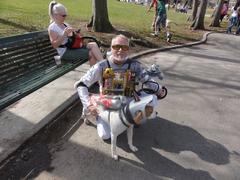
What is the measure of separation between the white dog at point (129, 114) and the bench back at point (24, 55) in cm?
149

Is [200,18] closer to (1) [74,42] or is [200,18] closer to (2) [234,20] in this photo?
(2) [234,20]

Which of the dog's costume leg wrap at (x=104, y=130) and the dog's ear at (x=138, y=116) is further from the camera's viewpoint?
the dog's costume leg wrap at (x=104, y=130)

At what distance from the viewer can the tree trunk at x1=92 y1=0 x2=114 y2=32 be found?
9398mm

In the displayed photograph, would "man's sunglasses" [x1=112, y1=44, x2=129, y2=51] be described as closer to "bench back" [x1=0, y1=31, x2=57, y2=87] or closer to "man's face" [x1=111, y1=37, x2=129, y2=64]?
"man's face" [x1=111, y1=37, x2=129, y2=64]

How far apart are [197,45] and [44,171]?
9.19 meters

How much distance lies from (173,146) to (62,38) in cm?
253

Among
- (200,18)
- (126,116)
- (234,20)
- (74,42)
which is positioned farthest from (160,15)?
(126,116)

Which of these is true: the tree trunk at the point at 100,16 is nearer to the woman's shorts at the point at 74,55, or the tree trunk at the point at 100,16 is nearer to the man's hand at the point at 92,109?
the woman's shorts at the point at 74,55

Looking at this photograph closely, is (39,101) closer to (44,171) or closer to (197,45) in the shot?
(44,171)

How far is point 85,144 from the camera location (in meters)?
3.81

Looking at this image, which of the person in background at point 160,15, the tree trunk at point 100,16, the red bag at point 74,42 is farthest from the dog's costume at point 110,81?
the person in background at point 160,15

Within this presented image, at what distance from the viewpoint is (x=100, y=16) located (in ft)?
31.4

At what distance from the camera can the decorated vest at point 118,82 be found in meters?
3.71

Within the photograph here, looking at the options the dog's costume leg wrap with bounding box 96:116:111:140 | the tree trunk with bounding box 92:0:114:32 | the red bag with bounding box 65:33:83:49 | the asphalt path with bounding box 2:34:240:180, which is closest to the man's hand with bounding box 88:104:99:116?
the dog's costume leg wrap with bounding box 96:116:111:140
